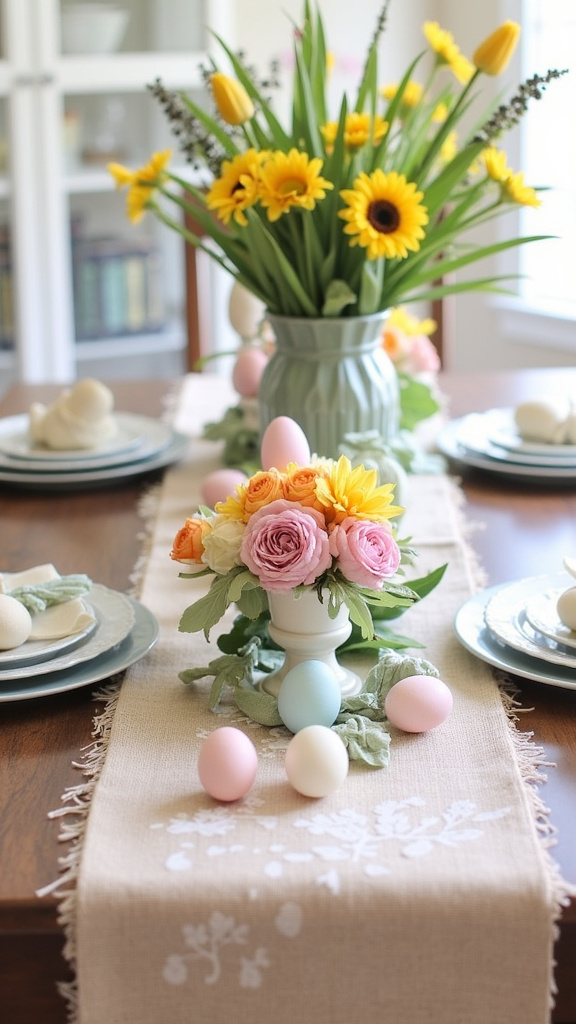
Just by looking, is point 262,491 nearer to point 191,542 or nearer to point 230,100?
point 191,542

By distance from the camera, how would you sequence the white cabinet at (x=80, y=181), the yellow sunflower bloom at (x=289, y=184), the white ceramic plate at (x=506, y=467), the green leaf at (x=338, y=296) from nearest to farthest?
1. the yellow sunflower bloom at (x=289, y=184)
2. the green leaf at (x=338, y=296)
3. the white ceramic plate at (x=506, y=467)
4. the white cabinet at (x=80, y=181)

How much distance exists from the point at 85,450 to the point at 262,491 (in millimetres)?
802

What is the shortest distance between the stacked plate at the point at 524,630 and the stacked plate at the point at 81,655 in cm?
28

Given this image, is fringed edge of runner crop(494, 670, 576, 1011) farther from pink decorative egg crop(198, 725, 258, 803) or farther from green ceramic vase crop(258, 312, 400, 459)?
green ceramic vase crop(258, 312, 400, 459)

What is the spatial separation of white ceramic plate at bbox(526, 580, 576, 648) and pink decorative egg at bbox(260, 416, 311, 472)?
A: 231mm

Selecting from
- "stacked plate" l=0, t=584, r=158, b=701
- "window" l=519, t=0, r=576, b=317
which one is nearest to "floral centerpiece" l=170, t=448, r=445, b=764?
"stacked plate" l=0, t=584, r=158, b=701

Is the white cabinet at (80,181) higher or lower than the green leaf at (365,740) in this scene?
higher

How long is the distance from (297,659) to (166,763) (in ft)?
0.43

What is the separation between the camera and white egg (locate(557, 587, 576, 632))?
0.96 meters

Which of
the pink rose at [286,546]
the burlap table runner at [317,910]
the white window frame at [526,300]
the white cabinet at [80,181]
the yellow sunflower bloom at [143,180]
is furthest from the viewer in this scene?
the white window frame at [526,300]

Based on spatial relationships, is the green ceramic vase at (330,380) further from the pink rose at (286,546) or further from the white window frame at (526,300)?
the white window frame at (526,300)

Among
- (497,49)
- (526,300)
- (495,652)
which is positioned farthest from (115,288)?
(495,652)

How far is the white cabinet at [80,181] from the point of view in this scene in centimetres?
311

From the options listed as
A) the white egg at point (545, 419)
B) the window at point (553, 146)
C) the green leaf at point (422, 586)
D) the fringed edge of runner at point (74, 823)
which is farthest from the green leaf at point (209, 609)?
the window at point (553, 146)
